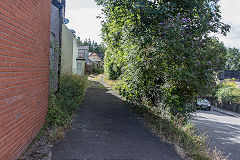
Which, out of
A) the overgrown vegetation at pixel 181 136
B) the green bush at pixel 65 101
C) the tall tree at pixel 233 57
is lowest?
the overgrown vegetation at pixel 181 136

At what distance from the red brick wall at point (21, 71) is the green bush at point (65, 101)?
69 cm

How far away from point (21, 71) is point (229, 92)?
26.2 metres

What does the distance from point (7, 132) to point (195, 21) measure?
6.06m

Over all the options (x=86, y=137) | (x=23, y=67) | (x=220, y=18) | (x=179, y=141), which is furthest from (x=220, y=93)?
(x=23, y=67)

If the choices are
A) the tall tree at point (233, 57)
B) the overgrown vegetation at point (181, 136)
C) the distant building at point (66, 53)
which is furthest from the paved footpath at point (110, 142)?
the tall tree at point (233, 57)

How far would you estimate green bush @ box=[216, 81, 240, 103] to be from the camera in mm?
22312

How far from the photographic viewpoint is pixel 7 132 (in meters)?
2.40

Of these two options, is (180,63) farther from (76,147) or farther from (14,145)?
(14,145)

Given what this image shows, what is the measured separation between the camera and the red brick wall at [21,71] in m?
2.26

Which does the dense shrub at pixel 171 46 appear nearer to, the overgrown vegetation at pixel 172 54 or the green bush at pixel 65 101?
the overgrown vegetation at pixel 172 54

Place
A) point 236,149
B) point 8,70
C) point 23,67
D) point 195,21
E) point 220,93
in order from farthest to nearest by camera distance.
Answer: point 220,93
point 236,149
point 195,21
point 23,67
point 8,70

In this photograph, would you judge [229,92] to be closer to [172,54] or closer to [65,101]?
[172,54]

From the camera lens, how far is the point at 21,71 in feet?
9.22

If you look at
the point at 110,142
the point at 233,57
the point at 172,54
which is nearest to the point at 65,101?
the point at 110,142
